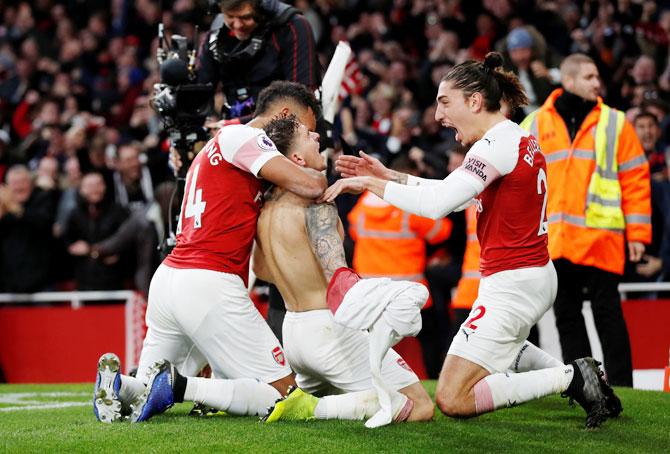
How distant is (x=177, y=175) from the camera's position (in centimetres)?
739

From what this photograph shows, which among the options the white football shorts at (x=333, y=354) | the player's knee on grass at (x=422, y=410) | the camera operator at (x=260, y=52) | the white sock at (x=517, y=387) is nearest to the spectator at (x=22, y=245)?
the camera operator at (x=260, y=52)

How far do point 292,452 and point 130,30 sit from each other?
1523 cm

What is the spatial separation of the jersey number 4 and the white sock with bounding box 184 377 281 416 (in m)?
0.85

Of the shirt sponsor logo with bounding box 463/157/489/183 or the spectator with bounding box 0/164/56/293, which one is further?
the spectator with bounding box 0/164/56/293

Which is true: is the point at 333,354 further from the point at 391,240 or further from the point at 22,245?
the point at 22,245

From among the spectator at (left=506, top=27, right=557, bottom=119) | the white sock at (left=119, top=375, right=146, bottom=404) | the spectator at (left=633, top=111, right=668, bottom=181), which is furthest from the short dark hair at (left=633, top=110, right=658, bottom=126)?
the white sock at (left=119, top=375, right=146, bottom=404)

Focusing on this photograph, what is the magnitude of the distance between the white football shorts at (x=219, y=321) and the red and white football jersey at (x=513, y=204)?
4.19 ft

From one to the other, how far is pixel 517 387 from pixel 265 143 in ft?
6.07

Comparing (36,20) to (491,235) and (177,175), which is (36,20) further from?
(491,235)

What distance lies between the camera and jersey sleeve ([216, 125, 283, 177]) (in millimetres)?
5755

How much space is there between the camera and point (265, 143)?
580cm

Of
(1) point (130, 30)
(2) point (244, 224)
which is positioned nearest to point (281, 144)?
(2) point (244, 224)

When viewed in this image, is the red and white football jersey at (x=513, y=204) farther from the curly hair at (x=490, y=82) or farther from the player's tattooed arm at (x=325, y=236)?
the player's tattooed arm at (x=325, y=236)

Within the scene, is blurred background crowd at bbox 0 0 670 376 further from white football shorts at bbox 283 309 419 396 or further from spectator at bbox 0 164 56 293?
white football shorts at bbox 283 309 419 396
